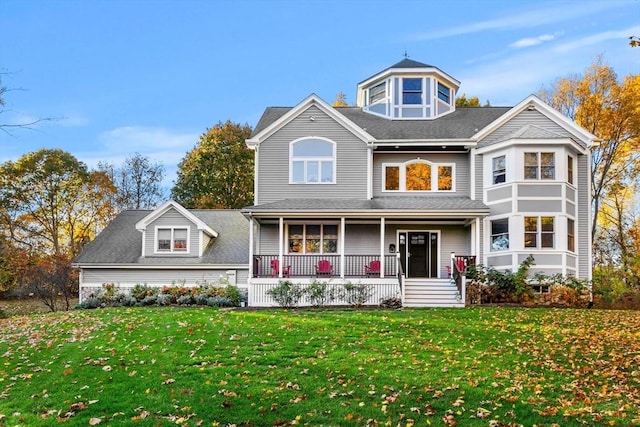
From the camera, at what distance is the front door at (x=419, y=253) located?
80.0 feet

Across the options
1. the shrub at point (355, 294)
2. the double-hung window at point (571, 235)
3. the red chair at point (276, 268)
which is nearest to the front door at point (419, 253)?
the shrub at point (355, 294)

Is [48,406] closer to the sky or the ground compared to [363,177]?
closer to the ground

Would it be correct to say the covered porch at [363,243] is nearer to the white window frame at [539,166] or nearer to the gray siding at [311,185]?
the gray siding at [311,185]

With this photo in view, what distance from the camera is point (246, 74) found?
2506 cm

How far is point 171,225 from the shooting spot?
86.5ft

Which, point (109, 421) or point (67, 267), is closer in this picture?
point (109, 421)

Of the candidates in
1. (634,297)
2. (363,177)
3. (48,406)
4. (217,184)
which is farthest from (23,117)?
(217,184)

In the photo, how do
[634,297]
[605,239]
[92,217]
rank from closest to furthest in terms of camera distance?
[634,297]
[605,239]
[92,217]

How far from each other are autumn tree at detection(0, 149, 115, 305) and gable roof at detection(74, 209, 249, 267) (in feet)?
47.0

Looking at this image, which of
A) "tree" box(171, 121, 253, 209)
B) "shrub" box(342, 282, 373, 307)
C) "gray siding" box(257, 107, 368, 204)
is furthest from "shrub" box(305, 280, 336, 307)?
"tree" box(171, 121, 253, 209)

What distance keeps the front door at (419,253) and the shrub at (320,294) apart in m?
4.31

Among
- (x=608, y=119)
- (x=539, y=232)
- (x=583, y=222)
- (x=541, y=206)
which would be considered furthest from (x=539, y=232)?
(x=608, y=119)

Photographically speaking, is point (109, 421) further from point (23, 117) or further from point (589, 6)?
point (589, 6)

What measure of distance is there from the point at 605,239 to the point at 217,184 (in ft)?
82.5
